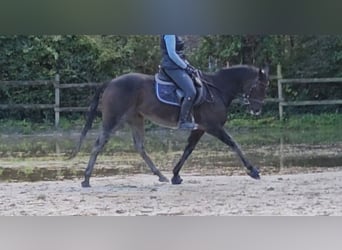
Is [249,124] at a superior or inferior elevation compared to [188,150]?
superior

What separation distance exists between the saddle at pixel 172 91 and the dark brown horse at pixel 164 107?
28mm

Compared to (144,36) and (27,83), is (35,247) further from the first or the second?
(144,36)

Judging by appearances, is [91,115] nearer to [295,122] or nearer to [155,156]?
[155,156]

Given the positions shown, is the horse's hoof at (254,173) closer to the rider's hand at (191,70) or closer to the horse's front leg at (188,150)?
the horse's front leg at (188,150)

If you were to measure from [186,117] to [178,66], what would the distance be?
1.05ft

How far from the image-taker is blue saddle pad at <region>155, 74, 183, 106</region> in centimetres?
382

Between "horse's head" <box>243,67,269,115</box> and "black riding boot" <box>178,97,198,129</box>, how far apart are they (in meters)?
0.36

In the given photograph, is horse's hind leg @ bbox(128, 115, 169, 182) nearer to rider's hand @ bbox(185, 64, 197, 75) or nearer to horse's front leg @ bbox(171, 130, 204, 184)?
horse's front leg @ bbox(171, 130, 204, 184)

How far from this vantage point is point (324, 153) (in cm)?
392

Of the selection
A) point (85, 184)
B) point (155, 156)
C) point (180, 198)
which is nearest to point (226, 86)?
point (155, 156)

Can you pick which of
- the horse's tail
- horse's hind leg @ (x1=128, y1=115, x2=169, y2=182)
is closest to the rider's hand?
horse's hind leg @ (x1=128, y1=115, x2=169, y2=182)

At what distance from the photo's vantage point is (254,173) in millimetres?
3848

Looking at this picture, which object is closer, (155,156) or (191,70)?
(191,70)
